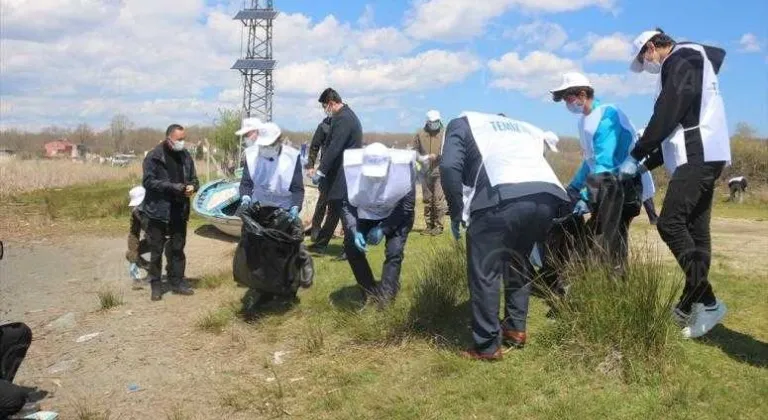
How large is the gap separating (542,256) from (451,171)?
1.45 m

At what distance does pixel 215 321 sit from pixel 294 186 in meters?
1.52

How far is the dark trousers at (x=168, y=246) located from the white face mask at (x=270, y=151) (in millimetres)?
1782

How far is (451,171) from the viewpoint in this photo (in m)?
4.48

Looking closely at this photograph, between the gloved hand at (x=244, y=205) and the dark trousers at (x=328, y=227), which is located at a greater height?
the gloved hand at (x=244, y=205)

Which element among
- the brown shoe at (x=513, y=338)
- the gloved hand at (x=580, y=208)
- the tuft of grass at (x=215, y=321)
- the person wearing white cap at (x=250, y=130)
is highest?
the person wearing white cap at (x=250, y=130)

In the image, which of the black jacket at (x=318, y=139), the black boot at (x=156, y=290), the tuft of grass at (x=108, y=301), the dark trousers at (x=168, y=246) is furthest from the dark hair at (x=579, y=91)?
the tuft of grass at (x=108, y=301)

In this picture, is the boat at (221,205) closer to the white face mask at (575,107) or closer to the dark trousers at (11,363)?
the dark trousers at (11,363)

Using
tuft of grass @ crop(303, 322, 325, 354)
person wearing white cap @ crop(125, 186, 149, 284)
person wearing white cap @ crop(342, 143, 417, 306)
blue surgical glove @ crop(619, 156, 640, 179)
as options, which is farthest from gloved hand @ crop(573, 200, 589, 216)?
person wearing white cap @ crop(125, 186, 149, 284)

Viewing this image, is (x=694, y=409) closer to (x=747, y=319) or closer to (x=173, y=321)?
(x=747, y=319)

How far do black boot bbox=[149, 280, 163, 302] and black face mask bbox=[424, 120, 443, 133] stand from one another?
4717 mm

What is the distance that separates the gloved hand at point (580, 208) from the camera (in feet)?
17.1

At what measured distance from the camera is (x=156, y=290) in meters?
7.71

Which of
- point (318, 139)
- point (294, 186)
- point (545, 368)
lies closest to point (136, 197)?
point (318, 139)

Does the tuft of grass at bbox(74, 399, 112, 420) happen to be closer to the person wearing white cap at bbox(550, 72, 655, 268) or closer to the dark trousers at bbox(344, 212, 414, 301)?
the dark trousers at bbox(344, 212, 414, 301)
